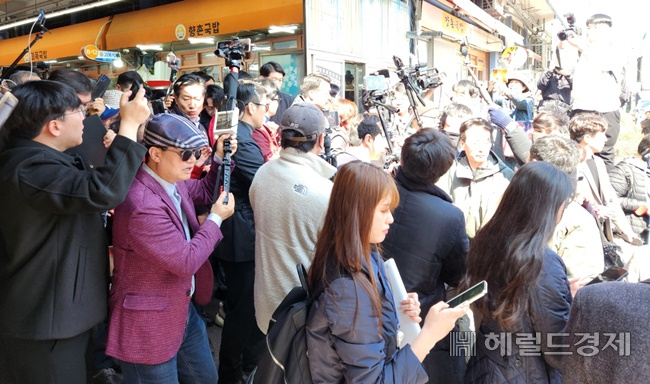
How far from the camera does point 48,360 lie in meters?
1.74

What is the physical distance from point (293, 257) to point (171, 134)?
0.80 meters

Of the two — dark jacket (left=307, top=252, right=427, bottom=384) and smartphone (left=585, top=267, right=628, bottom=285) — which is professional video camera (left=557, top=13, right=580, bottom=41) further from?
dark jacket (left=307, top=252, right=427, bottom=384)

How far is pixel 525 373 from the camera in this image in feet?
5.55

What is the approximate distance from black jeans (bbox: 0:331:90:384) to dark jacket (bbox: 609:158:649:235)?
3.53 m

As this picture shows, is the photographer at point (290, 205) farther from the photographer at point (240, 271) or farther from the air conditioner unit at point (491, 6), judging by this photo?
the air conditioner unit at point (491, 6)

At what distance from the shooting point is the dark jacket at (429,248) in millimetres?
2109

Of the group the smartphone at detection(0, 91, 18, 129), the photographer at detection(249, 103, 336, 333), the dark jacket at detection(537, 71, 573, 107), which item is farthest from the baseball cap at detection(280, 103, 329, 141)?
the dark jacket at detection(537, 71, 573, 107)

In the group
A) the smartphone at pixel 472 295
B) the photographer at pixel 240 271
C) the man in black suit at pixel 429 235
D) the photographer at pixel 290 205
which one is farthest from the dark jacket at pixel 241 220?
Result: the smartphone at pixel 472 295

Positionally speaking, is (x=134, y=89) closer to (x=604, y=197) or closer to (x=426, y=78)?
(x=426, y=78)

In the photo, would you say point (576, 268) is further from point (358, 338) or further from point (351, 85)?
point (351, 85)

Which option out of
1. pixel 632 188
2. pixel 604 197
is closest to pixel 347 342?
pixel 604 197

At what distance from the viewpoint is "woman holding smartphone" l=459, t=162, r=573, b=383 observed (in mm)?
1624

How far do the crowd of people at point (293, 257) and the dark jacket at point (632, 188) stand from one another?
88cm

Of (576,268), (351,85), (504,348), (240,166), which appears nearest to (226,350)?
(240,166)
